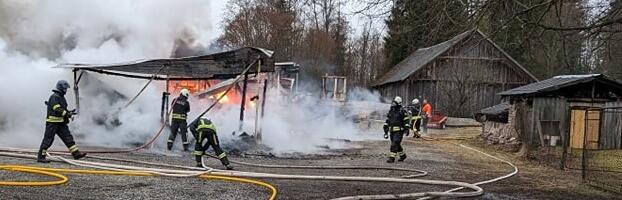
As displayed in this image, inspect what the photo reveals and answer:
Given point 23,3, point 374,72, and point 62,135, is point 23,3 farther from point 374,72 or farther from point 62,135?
point 374,72

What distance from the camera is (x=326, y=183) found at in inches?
398

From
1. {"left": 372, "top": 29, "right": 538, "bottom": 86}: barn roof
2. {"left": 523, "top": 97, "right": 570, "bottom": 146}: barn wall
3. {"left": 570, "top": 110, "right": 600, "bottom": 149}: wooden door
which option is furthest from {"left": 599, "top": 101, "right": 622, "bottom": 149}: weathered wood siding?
{"left": 372, "top": 29, "right": 538, "bottom": 86}: barn roof

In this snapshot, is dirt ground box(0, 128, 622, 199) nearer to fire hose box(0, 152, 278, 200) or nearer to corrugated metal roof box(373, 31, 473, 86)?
fire hose box(0, 152, 278, 200)

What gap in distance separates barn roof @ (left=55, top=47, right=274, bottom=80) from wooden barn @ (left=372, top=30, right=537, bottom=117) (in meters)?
24.0

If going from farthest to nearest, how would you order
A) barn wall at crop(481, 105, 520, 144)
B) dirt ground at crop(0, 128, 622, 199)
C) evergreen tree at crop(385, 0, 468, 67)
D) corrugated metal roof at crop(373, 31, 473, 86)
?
corrugated metal roof at crop(373, 31, 473, 86), barn wall at crop(481, 105, 520, 144), evergreen tree at crop(385, 0, 468, 67), dirt ground at crop(0, 128, 622, 199)

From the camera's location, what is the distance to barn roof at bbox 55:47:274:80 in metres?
15.2

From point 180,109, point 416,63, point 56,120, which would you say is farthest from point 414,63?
point 56,120

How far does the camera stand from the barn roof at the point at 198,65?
1523 centimetres

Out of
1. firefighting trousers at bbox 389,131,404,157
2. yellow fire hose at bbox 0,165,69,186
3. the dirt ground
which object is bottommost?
the dirt ground

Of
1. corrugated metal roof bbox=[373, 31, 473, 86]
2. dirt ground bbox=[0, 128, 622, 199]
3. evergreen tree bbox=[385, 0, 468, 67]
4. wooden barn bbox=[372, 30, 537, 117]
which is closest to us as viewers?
dirt ground bbox=[0, 128, 622, 199]

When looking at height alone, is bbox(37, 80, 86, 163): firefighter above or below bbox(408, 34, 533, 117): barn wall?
below

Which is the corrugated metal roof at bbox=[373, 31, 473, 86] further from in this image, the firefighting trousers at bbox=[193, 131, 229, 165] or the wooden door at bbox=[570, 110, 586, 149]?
the firefighting trousers at bbox=[193, 131, 229, 165]

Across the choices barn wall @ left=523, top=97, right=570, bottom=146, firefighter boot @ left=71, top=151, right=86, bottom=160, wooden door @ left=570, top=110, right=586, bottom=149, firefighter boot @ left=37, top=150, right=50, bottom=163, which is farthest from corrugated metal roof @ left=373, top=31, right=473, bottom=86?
firefighter boot @ left=37, top=150, right=50, bottom=163

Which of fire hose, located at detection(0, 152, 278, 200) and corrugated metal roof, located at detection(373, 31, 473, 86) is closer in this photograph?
fire hose, located at detection(0, 152, 278, 200)
